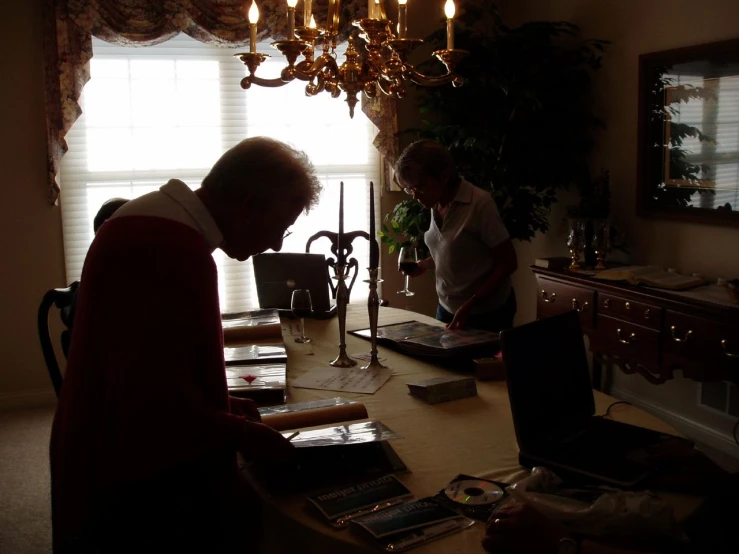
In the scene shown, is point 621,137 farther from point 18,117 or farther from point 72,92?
point 18,117

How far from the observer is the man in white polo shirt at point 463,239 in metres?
2.67

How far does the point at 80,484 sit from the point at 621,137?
322 centimetres

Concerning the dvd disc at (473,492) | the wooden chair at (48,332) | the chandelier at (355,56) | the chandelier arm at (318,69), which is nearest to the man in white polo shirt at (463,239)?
the chandelier at (355,56)

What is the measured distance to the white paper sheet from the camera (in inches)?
72.4

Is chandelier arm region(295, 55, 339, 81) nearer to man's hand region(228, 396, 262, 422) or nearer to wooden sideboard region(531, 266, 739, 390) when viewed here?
man's hand region(228, 396, 262, 422)

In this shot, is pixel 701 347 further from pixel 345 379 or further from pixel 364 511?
pixel 364 511

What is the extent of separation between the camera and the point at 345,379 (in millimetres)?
1917

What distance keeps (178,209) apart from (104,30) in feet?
9.92

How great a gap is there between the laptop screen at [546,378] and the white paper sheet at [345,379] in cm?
53

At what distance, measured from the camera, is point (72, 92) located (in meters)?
3.76

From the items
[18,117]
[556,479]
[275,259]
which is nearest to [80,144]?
[18,117]

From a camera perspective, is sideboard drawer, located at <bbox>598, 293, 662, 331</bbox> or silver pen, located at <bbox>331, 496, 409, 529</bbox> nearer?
silver pen, located at <bbox>331, 496, 409, 529</bbox>

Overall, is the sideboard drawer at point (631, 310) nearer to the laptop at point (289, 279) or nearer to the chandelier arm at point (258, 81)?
the laptop at point (289, 279)

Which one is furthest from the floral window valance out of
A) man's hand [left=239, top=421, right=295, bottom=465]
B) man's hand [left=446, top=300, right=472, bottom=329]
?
man's hand [left=239, top=421, right=295, bottom=465]
